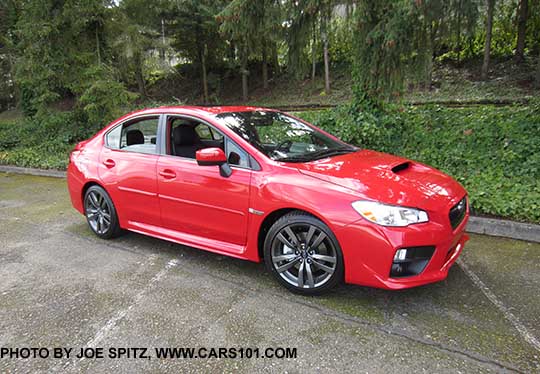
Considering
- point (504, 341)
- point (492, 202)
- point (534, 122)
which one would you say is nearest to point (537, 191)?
point (492, 202)

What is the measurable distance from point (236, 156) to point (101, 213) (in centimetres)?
200

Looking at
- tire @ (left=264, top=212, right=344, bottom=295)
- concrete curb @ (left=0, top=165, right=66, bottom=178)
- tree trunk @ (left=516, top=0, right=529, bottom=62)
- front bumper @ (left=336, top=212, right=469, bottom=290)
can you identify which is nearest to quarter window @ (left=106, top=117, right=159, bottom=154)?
tire @ (left=264, top=212, right=344, bottom=295)

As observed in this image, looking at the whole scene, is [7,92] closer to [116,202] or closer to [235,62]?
[235,62]

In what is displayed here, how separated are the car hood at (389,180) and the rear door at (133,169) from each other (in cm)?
158

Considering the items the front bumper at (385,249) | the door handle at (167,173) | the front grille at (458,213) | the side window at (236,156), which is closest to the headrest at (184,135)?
the door handle at (167,173)

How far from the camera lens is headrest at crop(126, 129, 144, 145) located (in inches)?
160

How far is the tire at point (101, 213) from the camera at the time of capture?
4.14 metres

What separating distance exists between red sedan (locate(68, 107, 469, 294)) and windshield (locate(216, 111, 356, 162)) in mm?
15

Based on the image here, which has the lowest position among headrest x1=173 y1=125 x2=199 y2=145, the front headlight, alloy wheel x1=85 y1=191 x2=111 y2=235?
alloy wheel x1=85 y1=191 x2=111 y2=235

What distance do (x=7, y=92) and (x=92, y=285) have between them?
20038 millimetres

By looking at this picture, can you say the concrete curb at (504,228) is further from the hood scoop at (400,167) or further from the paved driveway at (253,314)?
the hood scoop at (400,167)

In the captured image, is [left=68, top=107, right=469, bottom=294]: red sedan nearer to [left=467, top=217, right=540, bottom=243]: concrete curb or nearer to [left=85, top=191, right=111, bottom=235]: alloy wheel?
[left=85, top=191, right=111, bottom=235]: alloy wheel

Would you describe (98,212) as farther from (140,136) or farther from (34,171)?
(34,171)

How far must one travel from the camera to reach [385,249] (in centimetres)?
255
